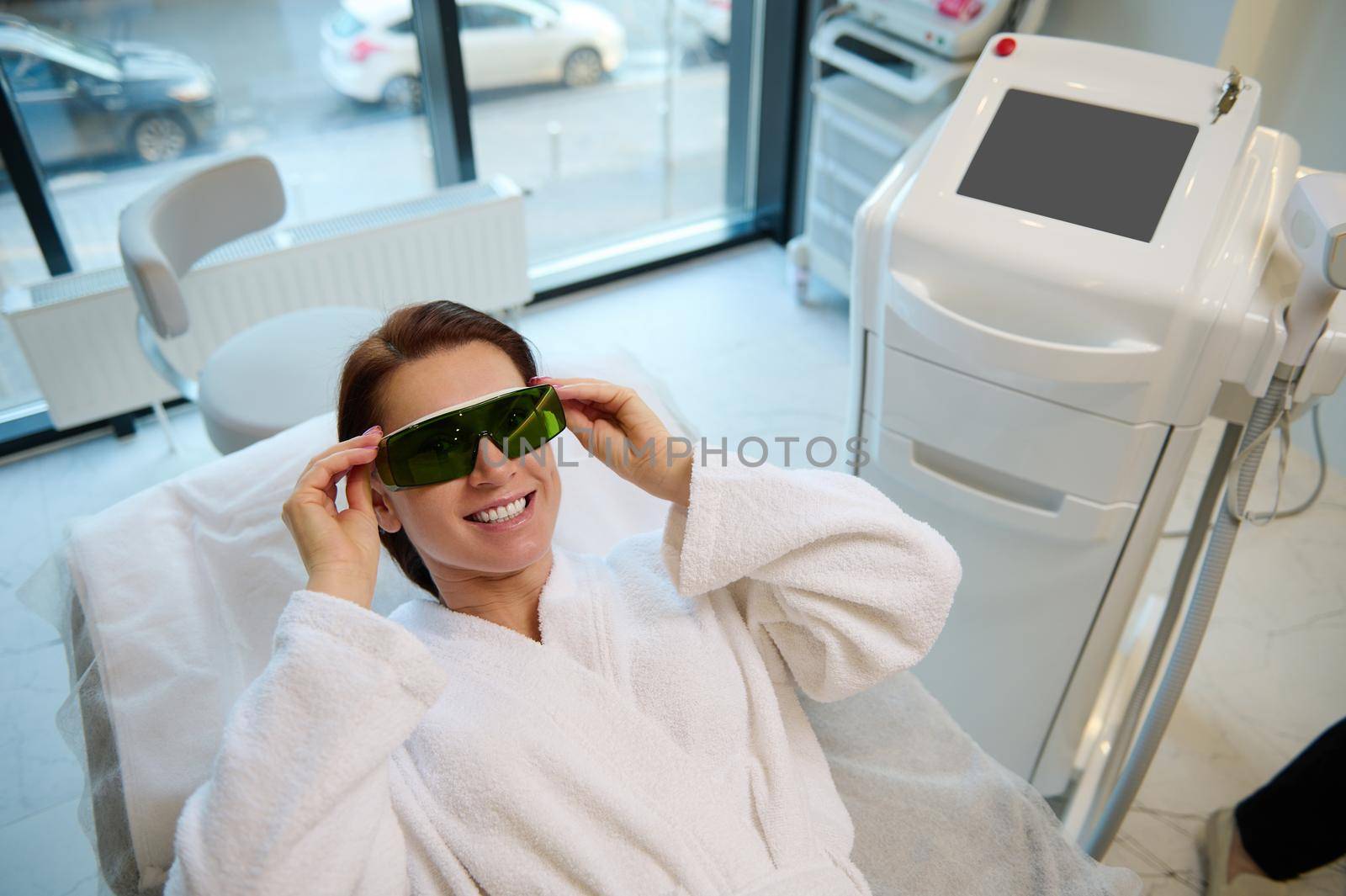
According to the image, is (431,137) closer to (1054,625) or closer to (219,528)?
(219,528)

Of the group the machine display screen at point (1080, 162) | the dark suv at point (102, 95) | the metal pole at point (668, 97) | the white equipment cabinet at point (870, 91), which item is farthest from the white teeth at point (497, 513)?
the metal pole at point (668, 97)

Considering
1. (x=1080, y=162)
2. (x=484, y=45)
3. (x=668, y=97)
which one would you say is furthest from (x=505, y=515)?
(x=668, y=97)

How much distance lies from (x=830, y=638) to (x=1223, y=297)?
0.60m

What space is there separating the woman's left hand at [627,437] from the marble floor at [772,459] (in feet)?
1.43

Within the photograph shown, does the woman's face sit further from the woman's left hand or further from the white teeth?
the woman's left hand

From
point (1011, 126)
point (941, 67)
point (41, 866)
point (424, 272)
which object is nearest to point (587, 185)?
point (424, 272)

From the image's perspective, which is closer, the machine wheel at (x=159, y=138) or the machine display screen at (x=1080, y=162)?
the machine display screen at (x=1080, y=162)

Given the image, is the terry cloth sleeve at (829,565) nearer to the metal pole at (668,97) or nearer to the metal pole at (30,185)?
the metal pole at (30,185)

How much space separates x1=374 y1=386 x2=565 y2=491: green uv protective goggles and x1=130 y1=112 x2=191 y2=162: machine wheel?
1.95 metres

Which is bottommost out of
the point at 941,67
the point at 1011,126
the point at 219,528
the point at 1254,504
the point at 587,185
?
the point at 1254,504

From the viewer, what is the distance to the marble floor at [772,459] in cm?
177

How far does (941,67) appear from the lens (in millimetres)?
2320

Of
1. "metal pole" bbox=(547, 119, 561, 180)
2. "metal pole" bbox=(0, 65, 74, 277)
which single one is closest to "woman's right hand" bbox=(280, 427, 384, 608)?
"metal pole" bbox=(0, 65, 74, 277)

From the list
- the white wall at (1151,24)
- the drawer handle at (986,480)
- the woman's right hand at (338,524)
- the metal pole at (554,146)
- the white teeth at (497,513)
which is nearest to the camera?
the woman's right hand at (338,524)
